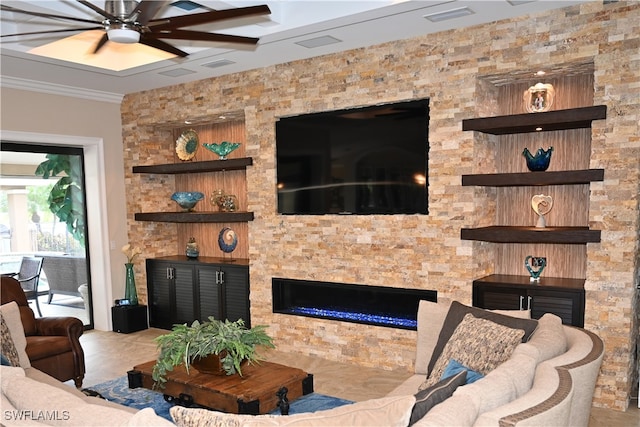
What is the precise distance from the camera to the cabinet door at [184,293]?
19.7 feet

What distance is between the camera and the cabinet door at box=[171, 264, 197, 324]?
6.00 m

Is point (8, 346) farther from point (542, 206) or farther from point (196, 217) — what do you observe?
point (542, 206)

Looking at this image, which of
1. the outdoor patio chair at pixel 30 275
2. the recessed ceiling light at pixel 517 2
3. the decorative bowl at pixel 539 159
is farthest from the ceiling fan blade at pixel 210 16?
the outdoor patio chair at pixel 30 275

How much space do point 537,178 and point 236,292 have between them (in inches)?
132

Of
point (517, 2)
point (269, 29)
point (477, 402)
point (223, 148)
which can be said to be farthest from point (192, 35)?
point (223, 148)

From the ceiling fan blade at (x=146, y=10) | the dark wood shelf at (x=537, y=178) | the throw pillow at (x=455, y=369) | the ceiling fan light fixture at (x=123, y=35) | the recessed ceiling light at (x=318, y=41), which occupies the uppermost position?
the recessed ceiling light at (x=318, y=41)

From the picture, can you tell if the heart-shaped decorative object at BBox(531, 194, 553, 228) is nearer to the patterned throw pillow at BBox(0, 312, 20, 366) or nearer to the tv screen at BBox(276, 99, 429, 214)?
the tv screen at BBox(276, 99, 429, 214)

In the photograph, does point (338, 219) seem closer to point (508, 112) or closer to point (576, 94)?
point (508, 112)

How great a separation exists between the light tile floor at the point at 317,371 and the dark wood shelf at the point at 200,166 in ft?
→ 6.59

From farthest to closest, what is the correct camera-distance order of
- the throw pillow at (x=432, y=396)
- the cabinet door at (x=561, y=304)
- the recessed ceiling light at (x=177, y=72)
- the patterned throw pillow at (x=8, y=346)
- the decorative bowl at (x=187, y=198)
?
the decorative bowl at (x=187, y=198)
the recessed ceiling light at (x=177, y=72)
the cabinet door at (x=561, y=304)
the patterned throw pillow at (x=8, y=346)
the throw pillow at (x=432, y=396)

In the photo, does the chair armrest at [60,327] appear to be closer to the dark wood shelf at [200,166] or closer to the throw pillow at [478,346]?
the dark wood shelf at [200,166]

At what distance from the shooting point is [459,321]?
9.65 ft

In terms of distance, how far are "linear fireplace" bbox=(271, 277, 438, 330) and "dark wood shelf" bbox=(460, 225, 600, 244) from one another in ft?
2.24

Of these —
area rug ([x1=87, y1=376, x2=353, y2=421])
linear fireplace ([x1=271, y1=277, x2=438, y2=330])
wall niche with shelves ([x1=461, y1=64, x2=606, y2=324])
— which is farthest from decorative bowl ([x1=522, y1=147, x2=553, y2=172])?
area rug ([x1=87, y1=376, x2=353, y2=421])
